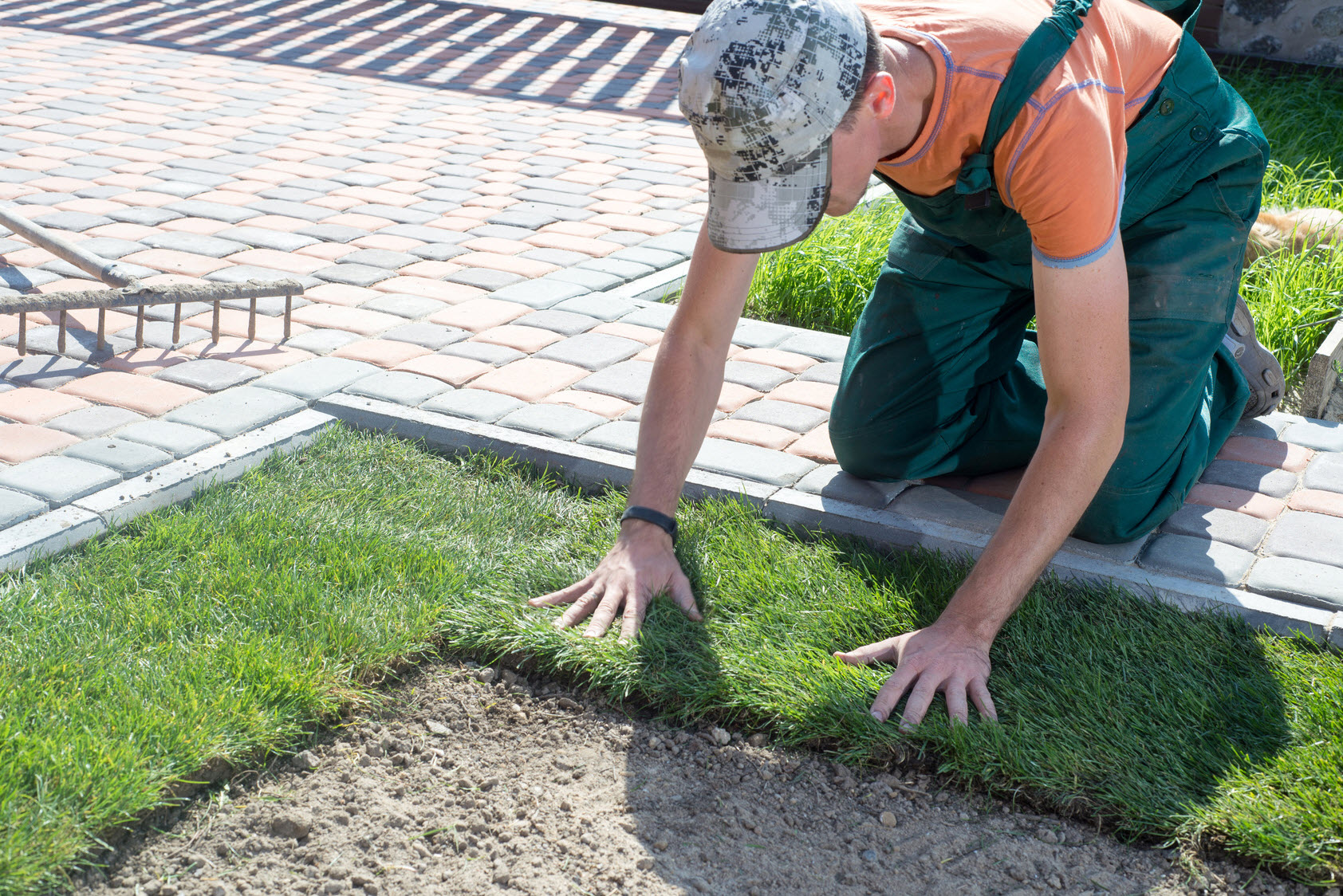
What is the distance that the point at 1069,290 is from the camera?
2393mm

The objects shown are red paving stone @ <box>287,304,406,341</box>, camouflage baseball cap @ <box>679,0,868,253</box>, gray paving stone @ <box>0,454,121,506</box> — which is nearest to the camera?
camouflage baseball cap @ <box>679,0,868,253</box>

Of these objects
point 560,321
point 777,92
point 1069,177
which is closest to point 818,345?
point 560,321

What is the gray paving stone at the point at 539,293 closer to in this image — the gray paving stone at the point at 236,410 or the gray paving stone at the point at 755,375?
the gray paving stone at the point at 755,375

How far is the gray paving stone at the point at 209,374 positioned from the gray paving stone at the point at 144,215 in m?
1.57

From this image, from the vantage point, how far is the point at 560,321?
4.53 metres

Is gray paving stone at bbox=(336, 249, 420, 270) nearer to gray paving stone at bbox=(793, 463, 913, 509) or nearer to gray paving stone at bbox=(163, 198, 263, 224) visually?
gray paving stone at bbox=(163, 198, 263, 224)

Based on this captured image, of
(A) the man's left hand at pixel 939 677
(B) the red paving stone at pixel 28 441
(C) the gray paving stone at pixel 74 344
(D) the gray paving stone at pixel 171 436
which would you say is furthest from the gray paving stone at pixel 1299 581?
(C) the gray paving stone at pixel 74 344

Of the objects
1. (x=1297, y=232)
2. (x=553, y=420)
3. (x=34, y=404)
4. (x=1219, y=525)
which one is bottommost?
(x=34, y=404)

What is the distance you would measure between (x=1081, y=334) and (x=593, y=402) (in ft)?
5.93

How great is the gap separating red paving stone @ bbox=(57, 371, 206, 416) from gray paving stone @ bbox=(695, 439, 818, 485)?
1.58 meters

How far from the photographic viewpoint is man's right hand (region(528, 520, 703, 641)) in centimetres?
278

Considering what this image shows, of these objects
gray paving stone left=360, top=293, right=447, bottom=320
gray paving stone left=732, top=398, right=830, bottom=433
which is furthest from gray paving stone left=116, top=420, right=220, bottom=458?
gray paving stone left=732, top=398, right=830, bottom=433

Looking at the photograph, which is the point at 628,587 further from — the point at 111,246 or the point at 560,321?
the point at 111,246

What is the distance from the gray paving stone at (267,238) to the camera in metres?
5.16
